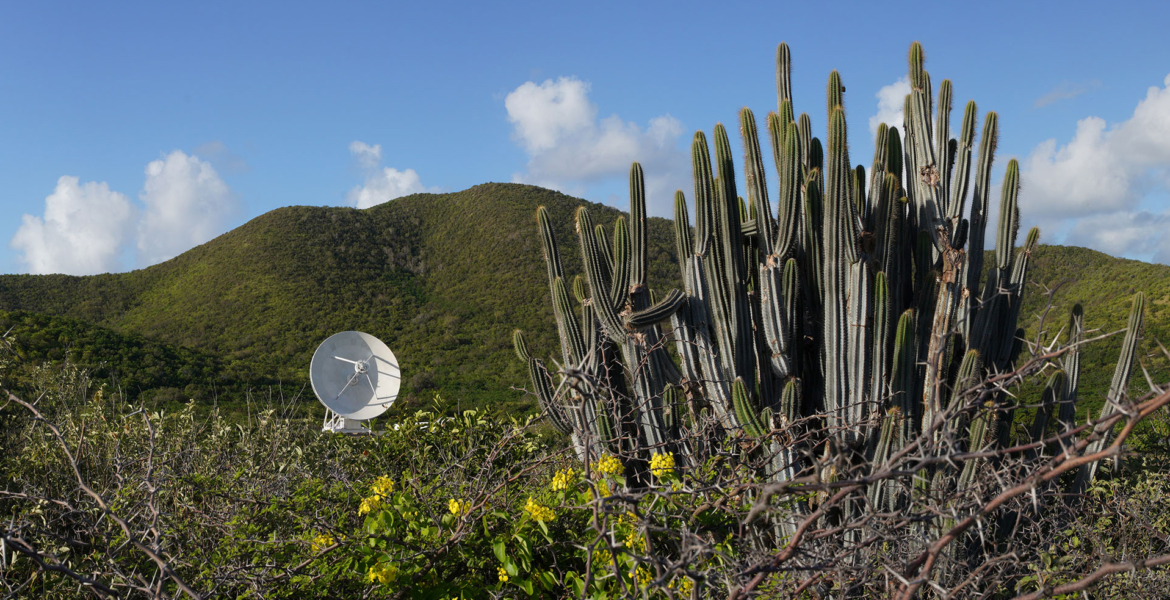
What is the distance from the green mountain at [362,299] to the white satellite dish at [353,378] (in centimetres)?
363

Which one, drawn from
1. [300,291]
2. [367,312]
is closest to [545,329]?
[367,312]

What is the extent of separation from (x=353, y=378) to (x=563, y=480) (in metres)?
7.02

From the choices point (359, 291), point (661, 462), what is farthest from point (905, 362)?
point (359, 291)

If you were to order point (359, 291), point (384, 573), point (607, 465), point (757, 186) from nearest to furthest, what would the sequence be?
1. point (384, 573)
2. point (607, 465)
3. point (757, 186)
4. point (359, 291)

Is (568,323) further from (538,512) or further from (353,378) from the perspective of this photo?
(353,378)

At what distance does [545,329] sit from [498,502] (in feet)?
71.9

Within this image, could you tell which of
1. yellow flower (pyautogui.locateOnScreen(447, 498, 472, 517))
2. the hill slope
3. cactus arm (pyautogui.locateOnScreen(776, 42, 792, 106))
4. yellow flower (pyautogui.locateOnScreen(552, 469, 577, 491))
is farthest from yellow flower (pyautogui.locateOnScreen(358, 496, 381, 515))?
the hill slope

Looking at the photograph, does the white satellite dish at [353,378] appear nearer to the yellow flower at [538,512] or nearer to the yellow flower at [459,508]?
the yellow flower at [459,508]

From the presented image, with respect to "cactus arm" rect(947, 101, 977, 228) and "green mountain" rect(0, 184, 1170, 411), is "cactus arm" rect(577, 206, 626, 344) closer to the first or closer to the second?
"cactus arm" rect(947, 101, 977, 228)

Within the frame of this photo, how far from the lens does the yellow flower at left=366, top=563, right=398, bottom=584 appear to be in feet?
7.72

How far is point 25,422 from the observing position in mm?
5898

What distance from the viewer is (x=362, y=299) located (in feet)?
96.7

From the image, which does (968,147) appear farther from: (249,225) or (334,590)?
(249,225)

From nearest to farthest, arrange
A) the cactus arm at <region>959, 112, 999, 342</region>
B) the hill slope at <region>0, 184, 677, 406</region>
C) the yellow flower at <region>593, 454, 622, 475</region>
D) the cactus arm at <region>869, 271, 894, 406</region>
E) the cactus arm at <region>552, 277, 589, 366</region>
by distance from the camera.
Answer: the yellow flower at <region>593, 454, 622, 475</region> < the cactus arm at <region>869, 271, 894, 406</region> < the cactus arm at <region>552, 277, 589, 366</region> < the cactus arm at <region>959, 112, 999, 342</region> < the hill slope at <region>0, 184, 677, 406</region>
